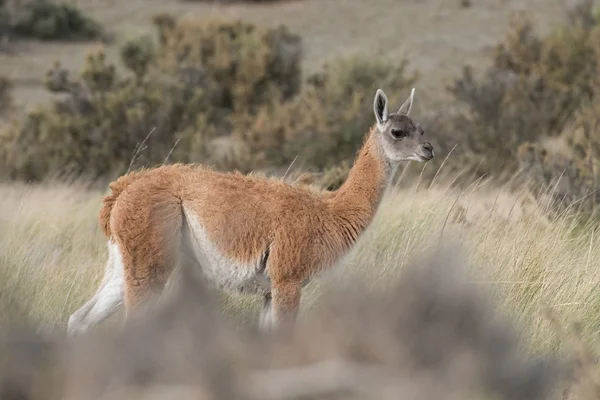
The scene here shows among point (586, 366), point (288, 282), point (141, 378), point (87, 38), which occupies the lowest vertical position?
point (87, 38)

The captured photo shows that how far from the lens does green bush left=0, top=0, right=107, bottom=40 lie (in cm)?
3278

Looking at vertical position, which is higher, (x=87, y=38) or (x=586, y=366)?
(x=586, y=366)

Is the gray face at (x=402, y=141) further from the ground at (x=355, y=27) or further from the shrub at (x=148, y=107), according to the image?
the ground at (x=355, y=27)

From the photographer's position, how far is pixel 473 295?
2197 millimetres

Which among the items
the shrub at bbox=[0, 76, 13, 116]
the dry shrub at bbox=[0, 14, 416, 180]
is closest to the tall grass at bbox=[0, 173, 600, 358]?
the dry shrub at bbox=[0, 14, 416, 180]

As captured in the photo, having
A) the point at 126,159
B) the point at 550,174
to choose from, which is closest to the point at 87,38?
the point at 126,159

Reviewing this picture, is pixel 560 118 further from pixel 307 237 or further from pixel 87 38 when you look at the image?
pixel 87 38

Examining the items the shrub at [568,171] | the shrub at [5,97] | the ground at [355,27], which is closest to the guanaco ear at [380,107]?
the shrub at [568,171]

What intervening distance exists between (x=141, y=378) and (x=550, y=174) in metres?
9.31

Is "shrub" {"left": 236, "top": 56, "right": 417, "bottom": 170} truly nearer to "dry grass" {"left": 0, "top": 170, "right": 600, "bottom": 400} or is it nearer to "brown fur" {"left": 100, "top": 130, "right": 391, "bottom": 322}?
"brown fur" {"left": 100, "top": 130, "right": 391, "bottom": 322}

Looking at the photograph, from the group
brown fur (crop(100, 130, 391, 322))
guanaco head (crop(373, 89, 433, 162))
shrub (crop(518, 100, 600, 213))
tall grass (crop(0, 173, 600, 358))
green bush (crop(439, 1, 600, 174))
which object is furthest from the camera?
green bush (crop(439, 1, 600, 174))

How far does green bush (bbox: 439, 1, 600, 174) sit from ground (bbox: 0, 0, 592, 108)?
3.42 m

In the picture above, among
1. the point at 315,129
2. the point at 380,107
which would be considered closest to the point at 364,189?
the point at 380,107

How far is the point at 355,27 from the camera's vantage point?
3459 cm
